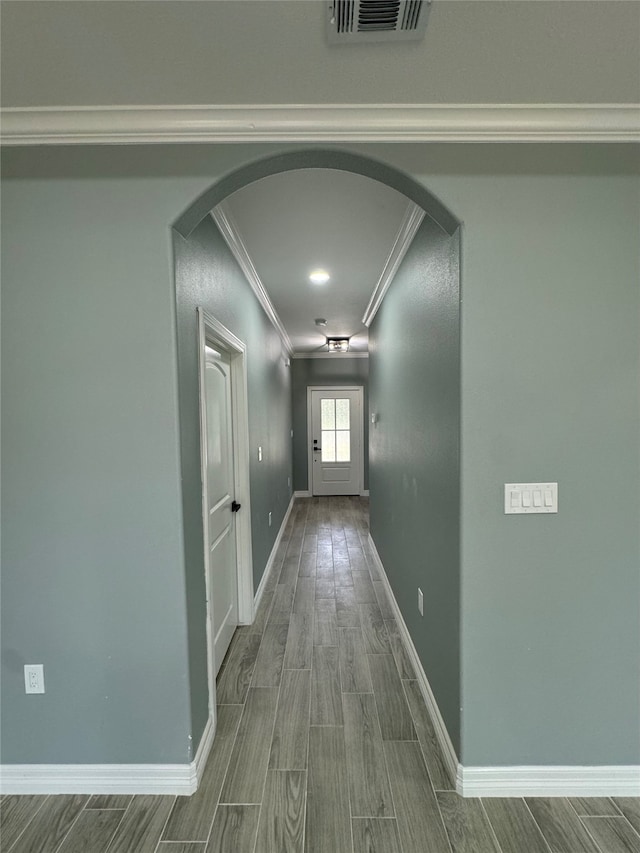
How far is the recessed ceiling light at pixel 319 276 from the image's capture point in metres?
2.87

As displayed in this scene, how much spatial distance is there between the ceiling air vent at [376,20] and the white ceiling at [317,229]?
0.63m

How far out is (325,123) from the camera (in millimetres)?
1333

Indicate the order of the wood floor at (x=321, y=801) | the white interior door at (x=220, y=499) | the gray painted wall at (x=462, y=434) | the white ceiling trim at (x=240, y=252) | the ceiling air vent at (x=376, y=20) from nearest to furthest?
the ceiling air vent at (x=376, y=20), the wood floor at (x=321, y=801), the gray painted wall at (x=462, y=434), the white ceiling trim at (x=240, y=252), the white interior door at (x=220, y=499)

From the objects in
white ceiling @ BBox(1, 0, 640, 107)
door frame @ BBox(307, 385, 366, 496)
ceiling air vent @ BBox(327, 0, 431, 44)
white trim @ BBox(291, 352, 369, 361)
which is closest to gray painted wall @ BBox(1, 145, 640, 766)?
white ceiling @ BBox(1, 0, 640, 107)

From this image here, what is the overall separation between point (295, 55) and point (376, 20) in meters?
0.25

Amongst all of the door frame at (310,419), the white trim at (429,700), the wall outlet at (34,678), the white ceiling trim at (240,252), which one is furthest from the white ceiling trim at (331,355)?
the wall outlet at (34,678)

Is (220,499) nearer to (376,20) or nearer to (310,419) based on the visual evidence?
(376,20)

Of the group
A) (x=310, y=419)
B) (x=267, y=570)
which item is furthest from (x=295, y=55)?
(x=310, y=419)

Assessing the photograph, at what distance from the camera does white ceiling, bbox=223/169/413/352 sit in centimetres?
182

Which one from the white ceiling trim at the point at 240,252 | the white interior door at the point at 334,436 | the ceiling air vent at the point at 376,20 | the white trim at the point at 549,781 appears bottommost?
the white trim at the point at 549,781

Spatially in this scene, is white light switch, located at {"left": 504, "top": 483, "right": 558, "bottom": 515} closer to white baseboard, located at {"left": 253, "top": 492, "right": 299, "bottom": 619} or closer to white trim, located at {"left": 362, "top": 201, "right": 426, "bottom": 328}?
white trim, located at {"left": 362, "top": 201, "right": 426, "bottom": 328}

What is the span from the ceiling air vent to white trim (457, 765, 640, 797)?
2467 mm

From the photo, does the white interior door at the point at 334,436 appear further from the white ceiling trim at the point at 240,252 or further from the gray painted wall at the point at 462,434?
the gray painted wall at the point at 462,434

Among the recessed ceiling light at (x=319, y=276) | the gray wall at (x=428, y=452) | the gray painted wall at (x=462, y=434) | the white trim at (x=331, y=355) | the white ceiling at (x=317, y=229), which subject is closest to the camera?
the gray painted wall at (x=462, y=434)
